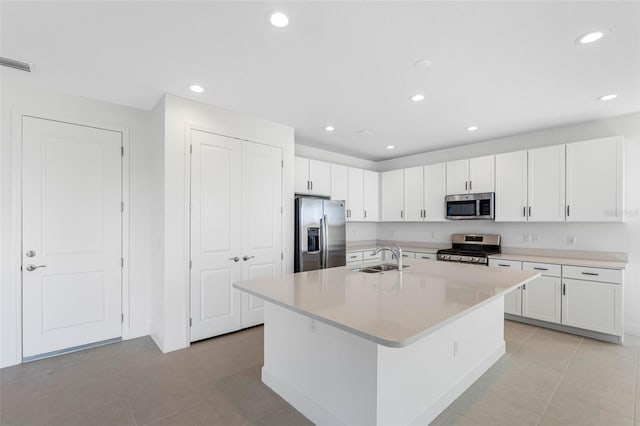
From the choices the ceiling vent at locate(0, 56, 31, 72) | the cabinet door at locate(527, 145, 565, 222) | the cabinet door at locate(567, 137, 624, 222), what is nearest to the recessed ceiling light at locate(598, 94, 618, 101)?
the cabinet door at locate(567, 137, 624, 222)

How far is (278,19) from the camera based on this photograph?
189 centimetres

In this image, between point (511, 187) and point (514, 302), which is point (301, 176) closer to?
point (511, 187)

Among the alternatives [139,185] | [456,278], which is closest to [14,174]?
[139,185]

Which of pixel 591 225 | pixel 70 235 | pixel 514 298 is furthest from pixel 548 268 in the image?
pixel 70 235

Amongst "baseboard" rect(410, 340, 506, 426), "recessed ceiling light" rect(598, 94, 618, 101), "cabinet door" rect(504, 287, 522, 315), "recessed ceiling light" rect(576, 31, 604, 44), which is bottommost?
"baseboard" rect(410, 340, 506, 426)

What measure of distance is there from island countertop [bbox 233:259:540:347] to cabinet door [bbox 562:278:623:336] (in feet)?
4.77

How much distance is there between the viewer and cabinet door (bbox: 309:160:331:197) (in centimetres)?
471

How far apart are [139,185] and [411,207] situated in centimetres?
428

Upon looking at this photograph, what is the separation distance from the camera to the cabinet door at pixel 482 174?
4.44 m

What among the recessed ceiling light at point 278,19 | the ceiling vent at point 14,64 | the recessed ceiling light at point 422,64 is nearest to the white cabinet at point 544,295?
the recessed ceiling light at point 422,64

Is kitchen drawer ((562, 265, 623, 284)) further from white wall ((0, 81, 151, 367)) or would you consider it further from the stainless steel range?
white wall ((0, 81, 151, 367))

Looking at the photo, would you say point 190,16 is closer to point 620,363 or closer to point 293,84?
point 293,84

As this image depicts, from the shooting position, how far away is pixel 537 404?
85.2 inches

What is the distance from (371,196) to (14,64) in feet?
16.2
